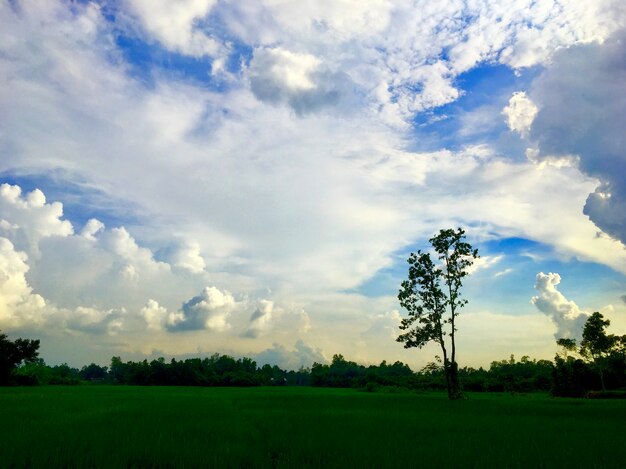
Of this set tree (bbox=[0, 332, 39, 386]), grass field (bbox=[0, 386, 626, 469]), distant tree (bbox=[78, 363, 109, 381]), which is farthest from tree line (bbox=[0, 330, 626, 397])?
distant tree (bbox=[78, 363, 109, 381])

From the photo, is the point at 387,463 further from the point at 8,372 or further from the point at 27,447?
the point at 8,372

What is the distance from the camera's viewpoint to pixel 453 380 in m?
35.0

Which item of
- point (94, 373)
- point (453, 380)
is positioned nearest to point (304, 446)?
point (453, 380)

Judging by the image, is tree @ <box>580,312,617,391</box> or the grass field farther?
tree @ <box>580,312,617,391</box>

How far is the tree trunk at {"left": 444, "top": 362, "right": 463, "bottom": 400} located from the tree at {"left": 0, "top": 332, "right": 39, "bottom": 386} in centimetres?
5951

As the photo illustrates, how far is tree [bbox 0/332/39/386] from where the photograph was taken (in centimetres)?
6109

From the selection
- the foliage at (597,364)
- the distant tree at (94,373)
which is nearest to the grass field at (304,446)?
the foliage at (597,364)

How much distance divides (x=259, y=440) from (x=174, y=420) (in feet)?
18.4

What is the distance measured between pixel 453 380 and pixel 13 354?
60.5m

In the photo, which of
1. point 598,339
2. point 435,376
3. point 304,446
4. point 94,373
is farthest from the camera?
point 94,373

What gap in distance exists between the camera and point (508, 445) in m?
10.6

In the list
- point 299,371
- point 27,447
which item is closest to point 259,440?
point 27,447

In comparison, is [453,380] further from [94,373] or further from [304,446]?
[94,373]

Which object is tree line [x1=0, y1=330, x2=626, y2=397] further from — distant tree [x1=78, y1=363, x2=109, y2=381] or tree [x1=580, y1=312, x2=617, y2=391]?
distant tree [x1=78, y1=363, x2=109, y2=381]
